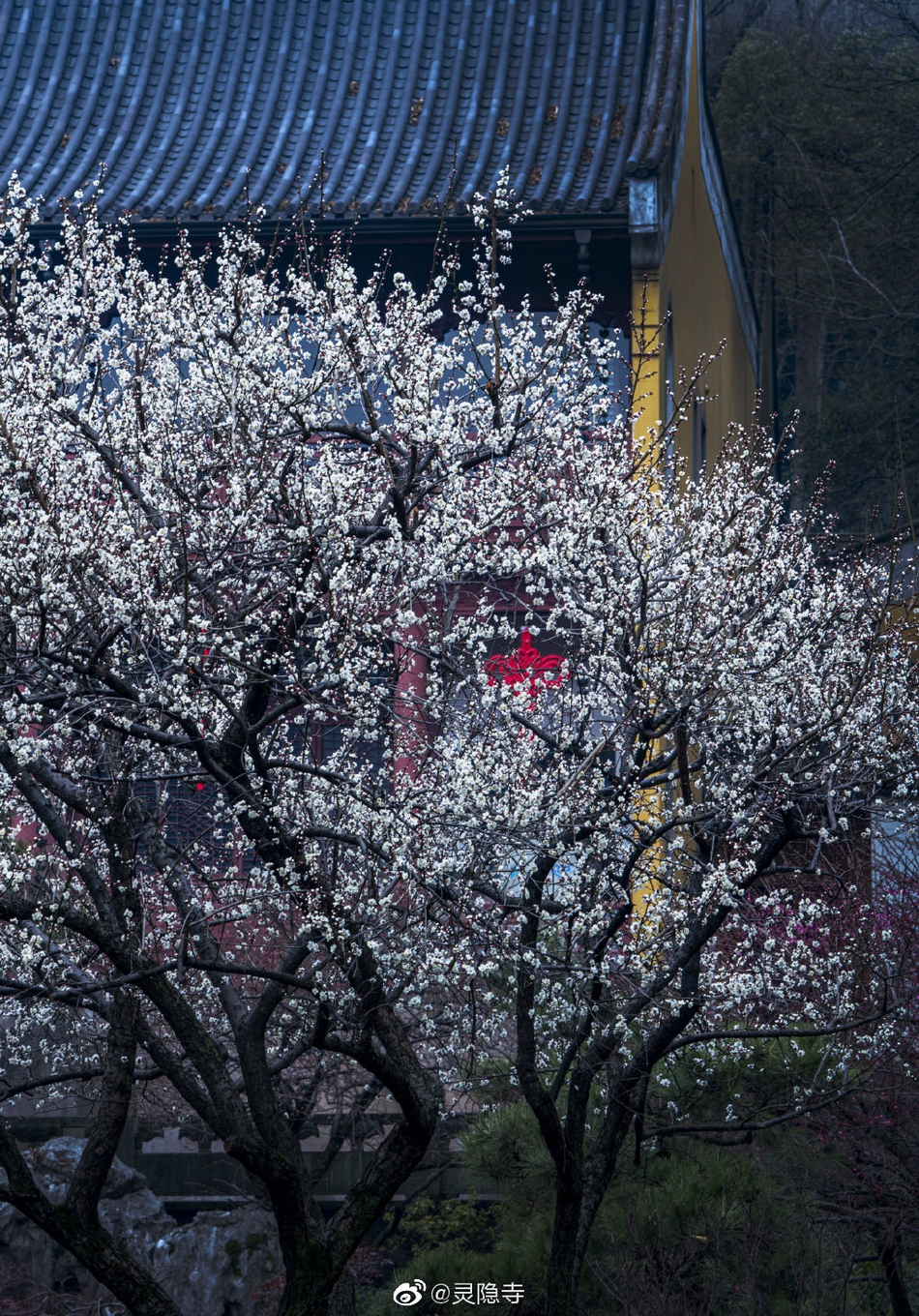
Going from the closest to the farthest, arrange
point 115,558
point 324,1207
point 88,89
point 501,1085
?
1. point 115,558
2. point 501,1085
3. point 324,1207
4. point 88,89

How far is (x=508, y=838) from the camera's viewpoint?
5828mm

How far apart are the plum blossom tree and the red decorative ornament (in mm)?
110

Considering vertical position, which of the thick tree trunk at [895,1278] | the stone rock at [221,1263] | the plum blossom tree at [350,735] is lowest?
the stone rock at [221,1263]

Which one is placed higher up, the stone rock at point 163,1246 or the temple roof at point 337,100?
the temple roof at point 337,100

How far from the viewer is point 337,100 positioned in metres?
13.4

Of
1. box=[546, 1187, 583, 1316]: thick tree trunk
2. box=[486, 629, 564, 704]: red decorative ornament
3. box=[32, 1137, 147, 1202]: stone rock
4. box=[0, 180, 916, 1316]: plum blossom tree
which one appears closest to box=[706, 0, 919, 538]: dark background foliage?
box=[486, 629, 564, 704]: red decorative ornament

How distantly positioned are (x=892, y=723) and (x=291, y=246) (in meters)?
6.70

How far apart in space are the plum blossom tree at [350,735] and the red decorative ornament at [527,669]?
0.36ft

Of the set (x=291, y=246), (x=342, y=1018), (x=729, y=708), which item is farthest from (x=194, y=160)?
(x=342, y=1018)

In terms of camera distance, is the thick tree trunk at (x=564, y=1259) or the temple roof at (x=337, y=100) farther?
the temple roof at (x=337, y=100)

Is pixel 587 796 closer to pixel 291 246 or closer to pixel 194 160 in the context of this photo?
pixel 291 246

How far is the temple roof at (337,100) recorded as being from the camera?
12.1 meters
